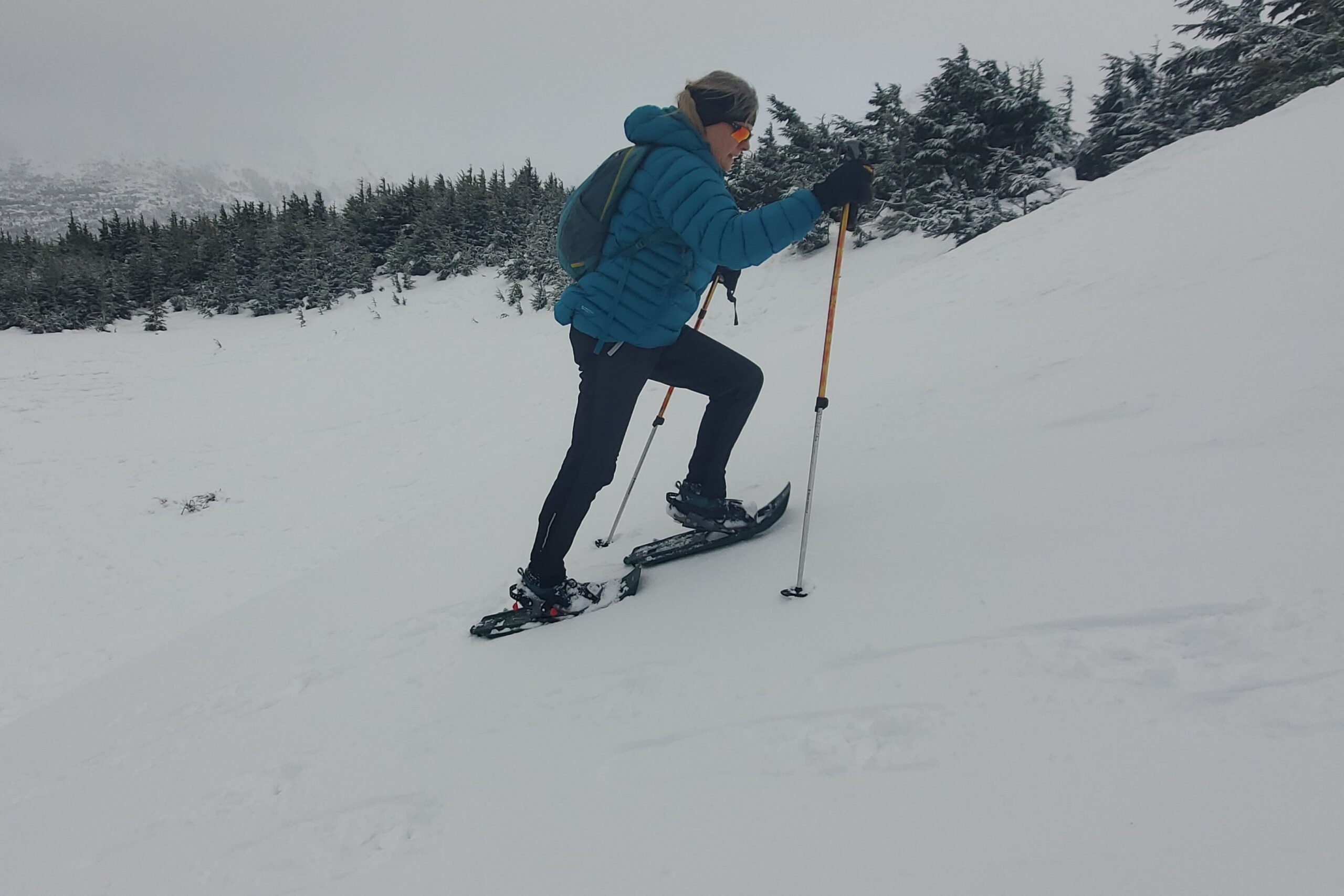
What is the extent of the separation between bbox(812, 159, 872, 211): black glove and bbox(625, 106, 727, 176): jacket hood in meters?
0.44

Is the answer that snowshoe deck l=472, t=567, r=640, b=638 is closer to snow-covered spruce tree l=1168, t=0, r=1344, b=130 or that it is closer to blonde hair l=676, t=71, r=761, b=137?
blonde hair l=676, t=71, r=761, b=137

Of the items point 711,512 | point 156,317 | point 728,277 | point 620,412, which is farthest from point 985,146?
point 156,317

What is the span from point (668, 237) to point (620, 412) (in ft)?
2.42

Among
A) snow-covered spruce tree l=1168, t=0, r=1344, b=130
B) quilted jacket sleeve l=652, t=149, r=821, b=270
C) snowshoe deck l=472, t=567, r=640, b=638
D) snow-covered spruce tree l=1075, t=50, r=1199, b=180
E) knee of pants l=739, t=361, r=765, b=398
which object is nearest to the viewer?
quilted jacket sleeve l=652, t=149, r=821, b=270

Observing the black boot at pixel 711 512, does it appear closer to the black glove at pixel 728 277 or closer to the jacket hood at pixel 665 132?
the black glove at pixel 728 277

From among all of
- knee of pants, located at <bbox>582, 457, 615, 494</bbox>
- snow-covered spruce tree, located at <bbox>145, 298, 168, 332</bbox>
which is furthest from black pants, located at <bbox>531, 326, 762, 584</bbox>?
snow-covered spruce tree, located at <bbox>145, 298, 168, 332</bbox>

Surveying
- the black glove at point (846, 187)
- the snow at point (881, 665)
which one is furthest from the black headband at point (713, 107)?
the snow at point (881, 665)

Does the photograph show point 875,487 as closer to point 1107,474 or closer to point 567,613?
point 1107,474

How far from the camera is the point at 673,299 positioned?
2.66 m

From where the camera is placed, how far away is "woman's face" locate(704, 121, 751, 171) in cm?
250

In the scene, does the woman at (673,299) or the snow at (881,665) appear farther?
the woman at (673,299)

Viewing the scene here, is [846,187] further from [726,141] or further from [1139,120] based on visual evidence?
[1139,120]

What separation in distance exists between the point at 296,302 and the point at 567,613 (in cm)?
2565

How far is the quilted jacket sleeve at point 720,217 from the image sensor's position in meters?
2.29
